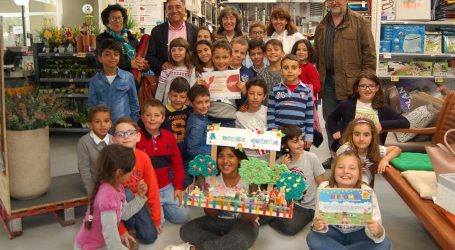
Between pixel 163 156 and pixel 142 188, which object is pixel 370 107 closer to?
pixel 163 156

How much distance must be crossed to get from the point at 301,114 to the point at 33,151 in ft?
6.86

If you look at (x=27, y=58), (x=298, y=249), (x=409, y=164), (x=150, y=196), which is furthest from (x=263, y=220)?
(x=27, y=58)

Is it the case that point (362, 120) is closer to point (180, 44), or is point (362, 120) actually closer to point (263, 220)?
point (263, 220)

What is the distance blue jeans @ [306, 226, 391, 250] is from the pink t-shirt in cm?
114

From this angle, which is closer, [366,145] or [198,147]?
[366,145]

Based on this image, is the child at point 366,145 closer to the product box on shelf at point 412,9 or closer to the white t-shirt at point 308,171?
the white t-shirt at point 308,171

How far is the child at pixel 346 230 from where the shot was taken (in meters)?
2.35

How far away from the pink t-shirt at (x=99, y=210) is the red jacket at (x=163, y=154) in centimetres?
86

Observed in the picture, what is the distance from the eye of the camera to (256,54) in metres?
3.94

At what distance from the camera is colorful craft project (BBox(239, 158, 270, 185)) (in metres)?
2.65

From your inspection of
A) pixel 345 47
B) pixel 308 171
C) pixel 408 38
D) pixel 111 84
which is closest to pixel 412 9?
pixel 408 38

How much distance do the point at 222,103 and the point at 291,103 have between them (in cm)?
62

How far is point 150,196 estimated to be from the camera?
114 inches

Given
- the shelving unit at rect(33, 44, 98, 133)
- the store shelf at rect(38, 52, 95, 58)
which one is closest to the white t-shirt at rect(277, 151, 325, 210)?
the store shelf at rect(38, 52, 95, 58)
